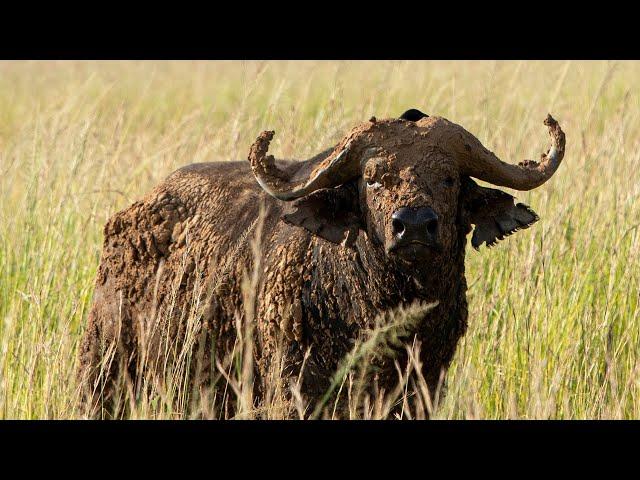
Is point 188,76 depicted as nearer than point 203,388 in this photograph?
No

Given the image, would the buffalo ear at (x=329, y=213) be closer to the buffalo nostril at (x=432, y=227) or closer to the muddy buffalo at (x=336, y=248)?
the muddy buffalo at (x=336, y=248)

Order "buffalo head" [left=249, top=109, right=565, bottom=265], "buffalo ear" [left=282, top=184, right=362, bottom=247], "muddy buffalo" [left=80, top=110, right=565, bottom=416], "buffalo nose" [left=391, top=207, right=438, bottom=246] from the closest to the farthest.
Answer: "buffalo nose" [left=391, top=207, right=438, bottom=246] → "buffalo head" [left=249, top=109, right=565, bottom=265] → "muddy buffalo" [left=80, top=110, right=565, bottom=416] → "buffalo ear" [left=282, top=184, right=362, bottom=247]

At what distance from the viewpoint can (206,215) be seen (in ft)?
21.9

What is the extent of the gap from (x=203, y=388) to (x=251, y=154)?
1.35 m

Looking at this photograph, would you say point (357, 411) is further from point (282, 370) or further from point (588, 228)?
point (588, 228)

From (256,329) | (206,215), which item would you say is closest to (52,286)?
(206,215)

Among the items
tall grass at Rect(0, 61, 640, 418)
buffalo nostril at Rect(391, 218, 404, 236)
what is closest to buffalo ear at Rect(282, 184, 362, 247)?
tall grass at Rect(0, 61, 640, 418)

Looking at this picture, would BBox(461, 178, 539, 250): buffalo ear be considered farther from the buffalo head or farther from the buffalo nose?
the buffalo nose

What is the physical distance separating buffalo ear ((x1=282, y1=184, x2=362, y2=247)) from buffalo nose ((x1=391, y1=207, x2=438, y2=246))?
62 cm

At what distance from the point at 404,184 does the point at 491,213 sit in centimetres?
72

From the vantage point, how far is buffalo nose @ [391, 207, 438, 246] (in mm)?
5211

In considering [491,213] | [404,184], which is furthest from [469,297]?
[404,184]

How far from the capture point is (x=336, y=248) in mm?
6059

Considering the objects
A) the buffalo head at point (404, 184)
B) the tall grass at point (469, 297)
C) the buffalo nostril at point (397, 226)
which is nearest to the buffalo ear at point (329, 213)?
the buffalo head at point (404, 184)
